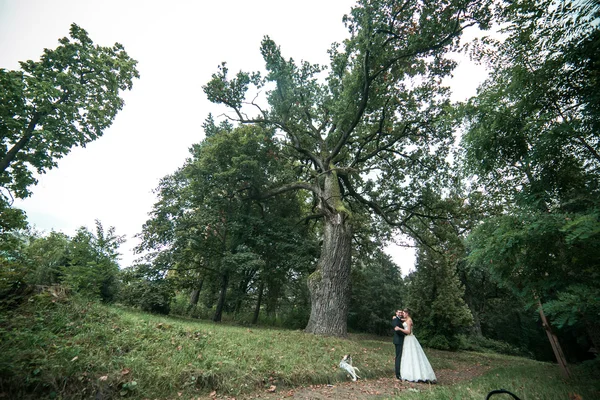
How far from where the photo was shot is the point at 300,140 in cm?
1438

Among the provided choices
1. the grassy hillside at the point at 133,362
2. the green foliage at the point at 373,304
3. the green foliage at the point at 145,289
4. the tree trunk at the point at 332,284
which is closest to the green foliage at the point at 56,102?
the green foliage at the point at 145,289

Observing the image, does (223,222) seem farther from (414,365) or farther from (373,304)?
(373,304)

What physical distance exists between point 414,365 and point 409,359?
0.15 meters

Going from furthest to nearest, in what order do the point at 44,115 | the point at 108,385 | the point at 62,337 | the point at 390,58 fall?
the point at 44,115 → the point at 390,58 → the point at 62,337 → the point at 108,385

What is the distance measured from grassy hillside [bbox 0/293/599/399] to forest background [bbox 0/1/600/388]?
1163mm

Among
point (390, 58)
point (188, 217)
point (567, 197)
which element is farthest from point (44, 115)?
point (567, 197)

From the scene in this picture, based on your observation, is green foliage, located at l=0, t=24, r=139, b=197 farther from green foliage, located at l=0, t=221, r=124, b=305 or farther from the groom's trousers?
the groom's trousers

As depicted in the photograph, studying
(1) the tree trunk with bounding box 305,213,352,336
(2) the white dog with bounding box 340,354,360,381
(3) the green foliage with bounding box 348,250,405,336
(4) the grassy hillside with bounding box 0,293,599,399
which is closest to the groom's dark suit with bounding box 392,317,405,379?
(4) the grassy hillside with bounding box 0,293,599,399

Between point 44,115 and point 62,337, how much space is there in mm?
12062

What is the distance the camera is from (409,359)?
5965mm

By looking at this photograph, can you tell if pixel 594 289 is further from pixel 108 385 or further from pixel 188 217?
pixel 188 217

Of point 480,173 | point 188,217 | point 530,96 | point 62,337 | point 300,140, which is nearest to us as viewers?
point 62,337

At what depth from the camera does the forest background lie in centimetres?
401

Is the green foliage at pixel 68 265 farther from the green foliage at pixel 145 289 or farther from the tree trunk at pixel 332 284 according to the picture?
the tree trunk at pixel 332 284
